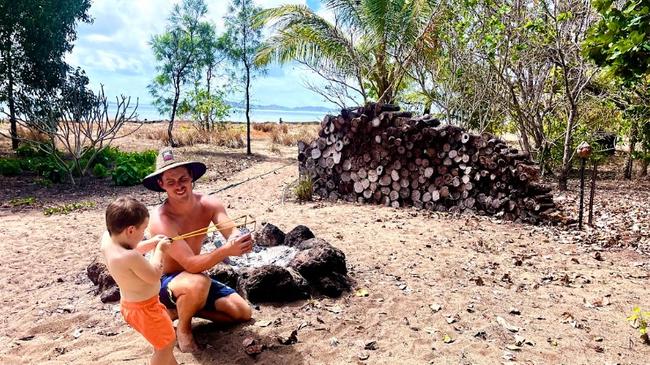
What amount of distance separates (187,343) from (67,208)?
6.09 metres

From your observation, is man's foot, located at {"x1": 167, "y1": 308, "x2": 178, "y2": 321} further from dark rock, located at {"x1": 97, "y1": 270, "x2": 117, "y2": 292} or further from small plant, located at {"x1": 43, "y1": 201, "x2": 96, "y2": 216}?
small plant, located at {"x1": 43, "y1": 201, "x2": 96, "y2": 216}

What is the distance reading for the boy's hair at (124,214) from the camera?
237 cm

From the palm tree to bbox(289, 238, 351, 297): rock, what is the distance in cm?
925

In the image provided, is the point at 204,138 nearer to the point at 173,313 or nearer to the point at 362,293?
the point at 362,293

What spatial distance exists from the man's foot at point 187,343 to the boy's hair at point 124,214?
38.3 inches

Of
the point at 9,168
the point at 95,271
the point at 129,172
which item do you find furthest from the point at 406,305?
the point at 9,168

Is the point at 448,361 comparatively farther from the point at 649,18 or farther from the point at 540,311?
the point at 649,18

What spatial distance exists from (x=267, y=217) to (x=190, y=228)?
3.73 meters

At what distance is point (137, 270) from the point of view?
7.91ft

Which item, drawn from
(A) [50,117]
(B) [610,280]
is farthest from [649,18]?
(A) [50,117]

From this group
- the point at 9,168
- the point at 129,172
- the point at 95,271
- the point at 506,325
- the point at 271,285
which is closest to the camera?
the point at 506,325

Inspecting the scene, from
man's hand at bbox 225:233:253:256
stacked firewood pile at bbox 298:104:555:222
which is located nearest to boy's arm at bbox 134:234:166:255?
man's hand at bbox 225:233:253:256

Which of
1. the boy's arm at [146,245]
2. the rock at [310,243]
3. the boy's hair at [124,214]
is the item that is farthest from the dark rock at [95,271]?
the boy's hair at [124,214]

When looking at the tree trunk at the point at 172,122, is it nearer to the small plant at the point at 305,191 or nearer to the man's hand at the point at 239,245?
the small plant at the point at 305,191
